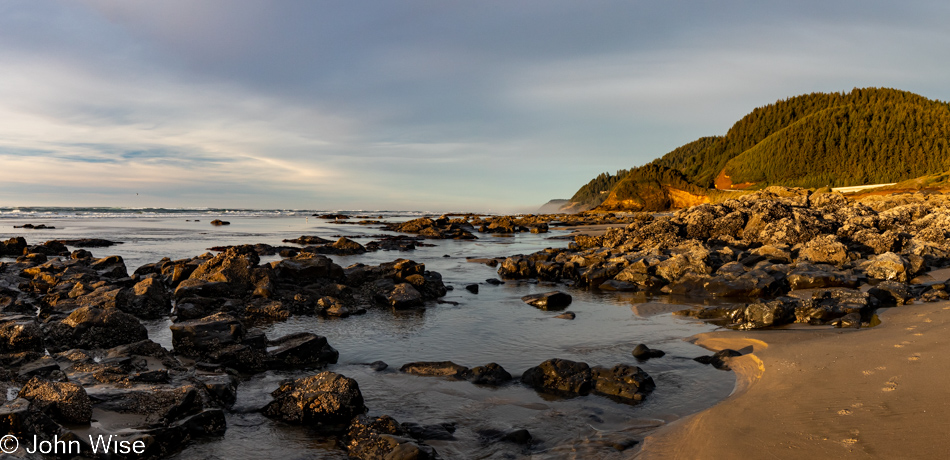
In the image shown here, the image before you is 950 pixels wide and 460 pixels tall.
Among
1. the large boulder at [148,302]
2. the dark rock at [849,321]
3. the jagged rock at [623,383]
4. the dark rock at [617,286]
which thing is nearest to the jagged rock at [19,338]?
the large boulder at [148,302]

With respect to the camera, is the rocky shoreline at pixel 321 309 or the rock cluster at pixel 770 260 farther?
the rock cluster at pixel 770 260

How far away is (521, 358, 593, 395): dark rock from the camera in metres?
7.12

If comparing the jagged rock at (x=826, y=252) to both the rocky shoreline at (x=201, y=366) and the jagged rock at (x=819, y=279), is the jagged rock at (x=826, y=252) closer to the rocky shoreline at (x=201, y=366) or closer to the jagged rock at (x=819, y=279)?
the jagged rock at (x=819, y=279)

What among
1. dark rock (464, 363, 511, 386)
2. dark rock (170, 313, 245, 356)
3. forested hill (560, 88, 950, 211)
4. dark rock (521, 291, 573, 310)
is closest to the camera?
dark rock (464, 363, 511, 386)

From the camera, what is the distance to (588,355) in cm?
897

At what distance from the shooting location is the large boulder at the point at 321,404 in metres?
6.16

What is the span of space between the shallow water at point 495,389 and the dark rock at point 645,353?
212 mm

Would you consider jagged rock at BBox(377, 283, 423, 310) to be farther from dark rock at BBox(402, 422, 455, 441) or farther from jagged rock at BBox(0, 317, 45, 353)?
dark rock at BBox(402, 422, 455, 441)

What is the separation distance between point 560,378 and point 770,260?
1373 cm

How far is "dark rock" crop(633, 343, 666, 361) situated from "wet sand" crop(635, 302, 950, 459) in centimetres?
117

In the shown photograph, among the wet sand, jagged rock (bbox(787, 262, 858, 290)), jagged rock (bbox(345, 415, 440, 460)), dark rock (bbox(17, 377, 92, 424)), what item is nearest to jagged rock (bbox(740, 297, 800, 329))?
the wet sand

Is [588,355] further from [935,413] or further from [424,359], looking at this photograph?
[935,413]

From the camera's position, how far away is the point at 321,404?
6223 millimetres

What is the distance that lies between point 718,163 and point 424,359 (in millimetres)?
203240
